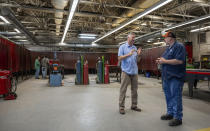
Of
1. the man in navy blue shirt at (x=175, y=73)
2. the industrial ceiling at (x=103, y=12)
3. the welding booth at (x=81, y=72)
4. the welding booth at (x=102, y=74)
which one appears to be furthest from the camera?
the welding booth at (x=102, y=74)

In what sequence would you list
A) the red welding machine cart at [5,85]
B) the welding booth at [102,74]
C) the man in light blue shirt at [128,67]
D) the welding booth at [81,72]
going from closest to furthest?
1. the man in light blue shirt at [128,67]
2. the red welding machine cart at [5,85]
3. the welding booth at [81,72]
4. the welding booth at [102,74]

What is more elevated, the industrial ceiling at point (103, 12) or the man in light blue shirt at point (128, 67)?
the industrial ceiling at point (103, 12)

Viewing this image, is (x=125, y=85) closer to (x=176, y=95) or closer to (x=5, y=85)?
(x=176, y=95)

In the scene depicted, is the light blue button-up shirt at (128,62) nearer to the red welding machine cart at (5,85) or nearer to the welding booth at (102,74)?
the red welding machine cart at (5,85)

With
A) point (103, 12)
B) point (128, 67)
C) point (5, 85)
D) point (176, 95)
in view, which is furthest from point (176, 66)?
point (103, 12)

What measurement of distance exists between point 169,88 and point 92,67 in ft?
50.9

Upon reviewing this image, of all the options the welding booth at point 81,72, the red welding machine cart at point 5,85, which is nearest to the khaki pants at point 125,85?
the red welding machine cart at point 5,85

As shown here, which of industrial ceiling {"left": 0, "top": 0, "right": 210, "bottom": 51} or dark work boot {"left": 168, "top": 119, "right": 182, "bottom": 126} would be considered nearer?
dark work boot {"left": 168, "top": 119, "right": 182, "bottom": 126}

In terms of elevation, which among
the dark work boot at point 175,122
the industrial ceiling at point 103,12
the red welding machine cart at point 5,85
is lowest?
the dark work boot at point 175,122

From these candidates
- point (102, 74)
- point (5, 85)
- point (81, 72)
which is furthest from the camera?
point (102, 74)

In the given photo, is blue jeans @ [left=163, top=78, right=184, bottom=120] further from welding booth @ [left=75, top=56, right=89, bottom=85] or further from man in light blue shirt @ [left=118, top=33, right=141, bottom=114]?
welding booth @ [left=75, top=56, right=89, bottom=85]

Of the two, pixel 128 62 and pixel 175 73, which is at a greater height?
pixel 128 62

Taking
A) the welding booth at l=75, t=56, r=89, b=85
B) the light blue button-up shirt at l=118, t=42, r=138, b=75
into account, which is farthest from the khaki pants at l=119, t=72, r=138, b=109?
the welding booth at l=75, t=56, r=89, b=85

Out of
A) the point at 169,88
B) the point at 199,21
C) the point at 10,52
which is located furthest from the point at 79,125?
the point at 199,21
